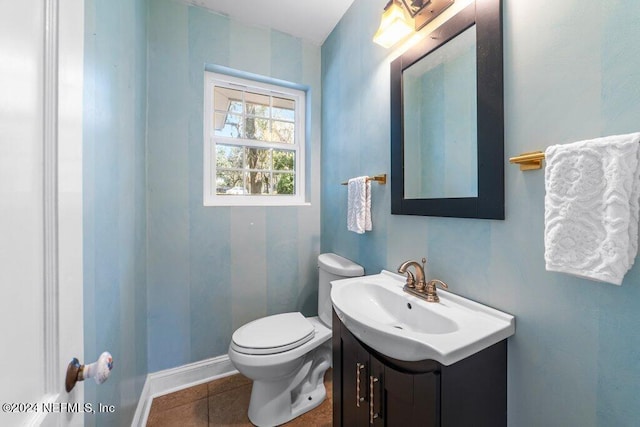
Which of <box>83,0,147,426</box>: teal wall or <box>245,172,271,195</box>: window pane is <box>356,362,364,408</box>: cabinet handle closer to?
<box>83,0,147,426</box>: teal wall

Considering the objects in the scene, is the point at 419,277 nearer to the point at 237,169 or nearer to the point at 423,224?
the point at 423,224

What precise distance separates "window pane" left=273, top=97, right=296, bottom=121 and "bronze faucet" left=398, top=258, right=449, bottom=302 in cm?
158

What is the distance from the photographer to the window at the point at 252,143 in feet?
5.97

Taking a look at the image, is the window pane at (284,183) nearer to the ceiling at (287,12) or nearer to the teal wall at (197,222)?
the teal wall at (197,222)

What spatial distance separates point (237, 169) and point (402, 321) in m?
1.52

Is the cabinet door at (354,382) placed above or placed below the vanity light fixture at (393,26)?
below

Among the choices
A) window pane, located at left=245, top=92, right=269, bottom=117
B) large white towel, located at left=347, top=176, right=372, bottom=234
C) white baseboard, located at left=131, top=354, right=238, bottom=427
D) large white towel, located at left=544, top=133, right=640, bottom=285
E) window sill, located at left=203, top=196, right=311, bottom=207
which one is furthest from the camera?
window pane, located at left=245, top=92, right=269, bottom=117

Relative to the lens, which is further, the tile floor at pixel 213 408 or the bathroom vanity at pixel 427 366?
the tile floor at pixel 213 408

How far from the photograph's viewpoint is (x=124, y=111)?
1070mm

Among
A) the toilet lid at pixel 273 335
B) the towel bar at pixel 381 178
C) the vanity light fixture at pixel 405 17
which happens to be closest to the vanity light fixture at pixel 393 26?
the vanity light fixture at pixel 405 17

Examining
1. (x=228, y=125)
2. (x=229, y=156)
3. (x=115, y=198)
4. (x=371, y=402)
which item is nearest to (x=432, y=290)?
(x=371, y=402)

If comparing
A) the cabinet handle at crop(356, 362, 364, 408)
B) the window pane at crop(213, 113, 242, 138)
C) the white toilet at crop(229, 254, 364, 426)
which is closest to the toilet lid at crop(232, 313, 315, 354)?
the white toilet at crop(229, 254, 364, 426)

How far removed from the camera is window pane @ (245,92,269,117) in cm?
195

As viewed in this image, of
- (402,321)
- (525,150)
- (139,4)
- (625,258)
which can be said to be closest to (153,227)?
(139,4)
